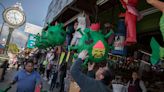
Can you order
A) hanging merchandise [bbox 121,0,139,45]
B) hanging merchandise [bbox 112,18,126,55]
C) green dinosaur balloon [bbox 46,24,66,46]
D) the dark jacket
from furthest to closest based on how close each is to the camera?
green dinosaur balloon [bbox 46,24,66,46], hanging merchandise [bbox 112,18,126,55], hanging merchandise [bbox 121,0,139,45], the dark jacket

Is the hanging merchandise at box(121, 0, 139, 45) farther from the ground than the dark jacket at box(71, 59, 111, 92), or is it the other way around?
the hanging merchandise at box(121, 0, 139, 45)

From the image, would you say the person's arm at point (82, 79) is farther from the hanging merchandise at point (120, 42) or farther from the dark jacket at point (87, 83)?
the hanging merchandise at point (120, 42)

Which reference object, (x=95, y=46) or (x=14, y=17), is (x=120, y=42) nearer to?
(x=95, y=46)

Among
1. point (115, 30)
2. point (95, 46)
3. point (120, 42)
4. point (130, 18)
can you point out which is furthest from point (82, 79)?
point (115, 30)

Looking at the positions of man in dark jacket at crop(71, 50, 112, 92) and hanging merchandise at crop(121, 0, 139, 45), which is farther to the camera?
hanging merchandise at crop(121, 0, 139, 45)

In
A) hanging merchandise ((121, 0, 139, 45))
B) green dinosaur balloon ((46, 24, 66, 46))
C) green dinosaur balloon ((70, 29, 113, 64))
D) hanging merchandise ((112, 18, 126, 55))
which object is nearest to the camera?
hanging merchandise ((121, 0, 139, 45))

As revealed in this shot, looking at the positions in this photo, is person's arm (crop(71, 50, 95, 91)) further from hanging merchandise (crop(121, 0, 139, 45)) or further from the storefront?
the storefront

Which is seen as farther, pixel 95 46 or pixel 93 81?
pixel 95 46

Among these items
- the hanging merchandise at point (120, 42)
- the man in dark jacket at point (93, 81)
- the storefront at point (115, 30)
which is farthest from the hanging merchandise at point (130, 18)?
the storefront at point (115, 30)

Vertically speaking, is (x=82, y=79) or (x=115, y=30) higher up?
(x=115, y=30)

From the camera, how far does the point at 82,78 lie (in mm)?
2709

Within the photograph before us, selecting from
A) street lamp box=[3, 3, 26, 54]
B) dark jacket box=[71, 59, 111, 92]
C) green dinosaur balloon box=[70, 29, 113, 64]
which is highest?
street lamp box=[3, 3, 26, 54]

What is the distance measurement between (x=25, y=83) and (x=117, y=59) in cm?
263

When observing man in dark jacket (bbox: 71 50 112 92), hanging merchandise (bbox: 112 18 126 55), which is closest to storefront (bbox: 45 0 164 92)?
hanging merchandise (bbox: 112 18 126 55)
